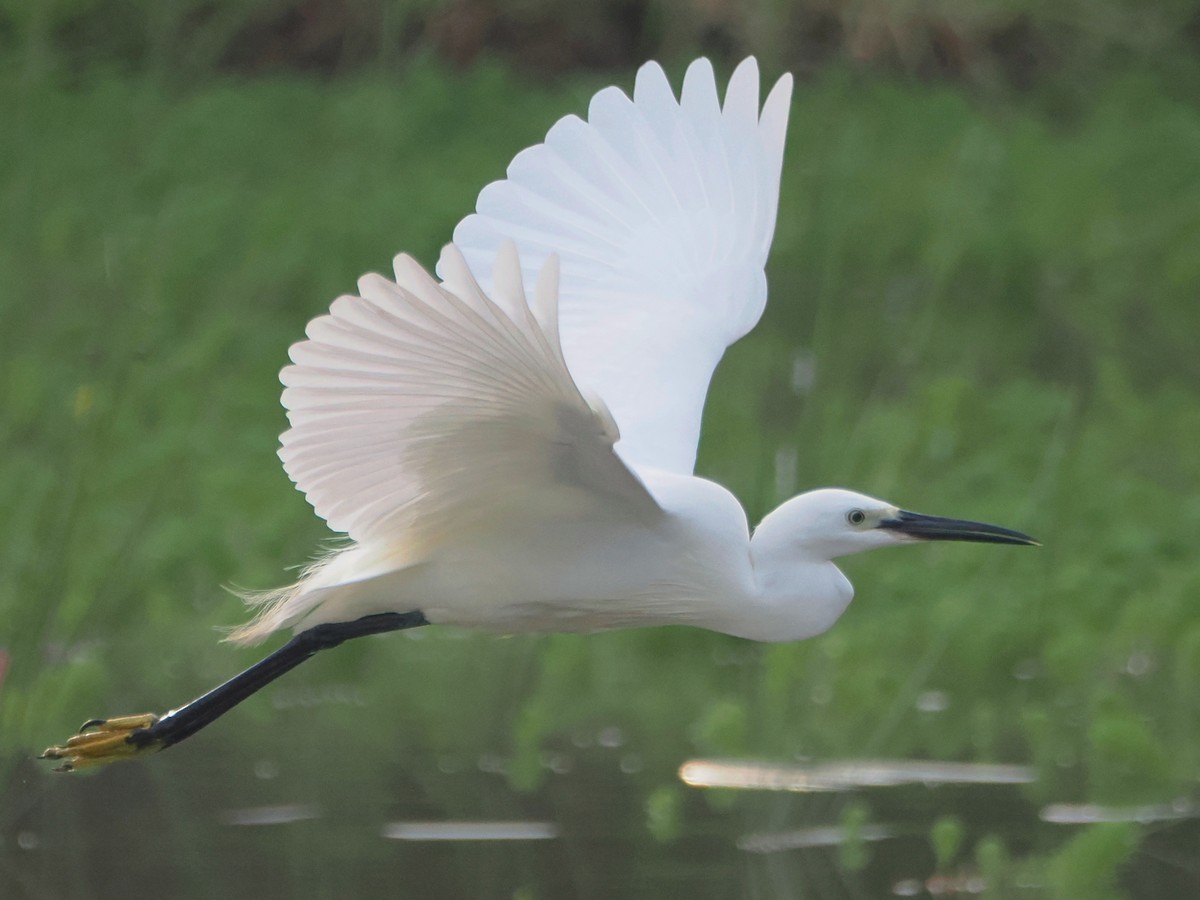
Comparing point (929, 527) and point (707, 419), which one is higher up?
point (707, 419)

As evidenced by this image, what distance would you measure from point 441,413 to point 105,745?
3.73ft

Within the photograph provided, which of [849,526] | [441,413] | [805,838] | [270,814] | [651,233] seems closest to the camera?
[441,413]

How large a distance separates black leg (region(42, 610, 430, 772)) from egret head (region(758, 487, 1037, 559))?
2.17 ft

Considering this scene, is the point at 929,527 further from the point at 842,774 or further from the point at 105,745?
the point at 105,745

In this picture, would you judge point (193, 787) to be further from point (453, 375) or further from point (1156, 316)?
point (1156, 316)

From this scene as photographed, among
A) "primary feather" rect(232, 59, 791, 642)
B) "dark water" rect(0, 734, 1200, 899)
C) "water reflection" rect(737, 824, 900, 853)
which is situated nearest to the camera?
"primary feather" rect(232, 59, 791, 642)

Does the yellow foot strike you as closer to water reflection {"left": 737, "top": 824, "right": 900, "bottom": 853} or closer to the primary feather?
the primary feather

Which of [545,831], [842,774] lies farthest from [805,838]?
[545,831]

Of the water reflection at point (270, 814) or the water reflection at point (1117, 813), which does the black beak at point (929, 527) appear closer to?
the water reflection at point (1117, 813)

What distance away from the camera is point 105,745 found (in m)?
3.87

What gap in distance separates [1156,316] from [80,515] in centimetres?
539

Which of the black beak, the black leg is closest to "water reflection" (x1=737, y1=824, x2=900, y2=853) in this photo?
the black beak

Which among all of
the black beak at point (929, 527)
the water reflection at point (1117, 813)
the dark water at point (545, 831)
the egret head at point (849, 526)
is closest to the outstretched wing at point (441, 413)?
the egret head at point (849, 526)

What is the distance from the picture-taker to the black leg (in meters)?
3.77
